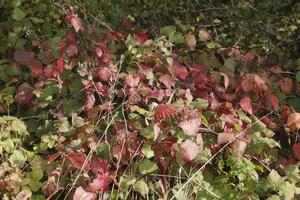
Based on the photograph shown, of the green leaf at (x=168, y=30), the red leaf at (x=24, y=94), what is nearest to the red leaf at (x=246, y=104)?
the green leaf at (x=168, y=30)

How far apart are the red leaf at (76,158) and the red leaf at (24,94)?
1.84 feet

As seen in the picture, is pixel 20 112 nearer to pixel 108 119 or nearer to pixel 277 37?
pixel 108 119

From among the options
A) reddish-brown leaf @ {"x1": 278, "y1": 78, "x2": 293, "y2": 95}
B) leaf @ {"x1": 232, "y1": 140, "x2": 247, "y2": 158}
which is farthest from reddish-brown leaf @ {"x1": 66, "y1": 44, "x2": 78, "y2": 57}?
reddish-brown leaf @ {"x1": 278, "y1": 78, "x2": 293, "y2": 95}

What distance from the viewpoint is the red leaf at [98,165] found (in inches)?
95.7

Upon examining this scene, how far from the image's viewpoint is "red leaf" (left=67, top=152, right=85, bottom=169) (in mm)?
2406

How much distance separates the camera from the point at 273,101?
9.07 ft

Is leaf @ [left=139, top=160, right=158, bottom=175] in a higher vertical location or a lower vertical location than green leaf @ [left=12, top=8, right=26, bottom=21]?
lower

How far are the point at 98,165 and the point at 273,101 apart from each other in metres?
Answer: 0.97

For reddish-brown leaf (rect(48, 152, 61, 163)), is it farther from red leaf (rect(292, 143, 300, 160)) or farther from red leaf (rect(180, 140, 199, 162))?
red leaf (rect(292, 143, 300, 160))

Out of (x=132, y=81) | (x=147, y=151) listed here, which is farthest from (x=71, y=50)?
(x=147, y=151)

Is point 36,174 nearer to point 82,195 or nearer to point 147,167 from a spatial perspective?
point 82,195

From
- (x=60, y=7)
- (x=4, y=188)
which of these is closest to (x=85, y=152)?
(x=4, y=188)

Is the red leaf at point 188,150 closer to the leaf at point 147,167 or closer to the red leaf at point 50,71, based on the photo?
the leaf at point 147,167

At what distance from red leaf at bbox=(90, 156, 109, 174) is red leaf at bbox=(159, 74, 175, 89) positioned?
533mm
